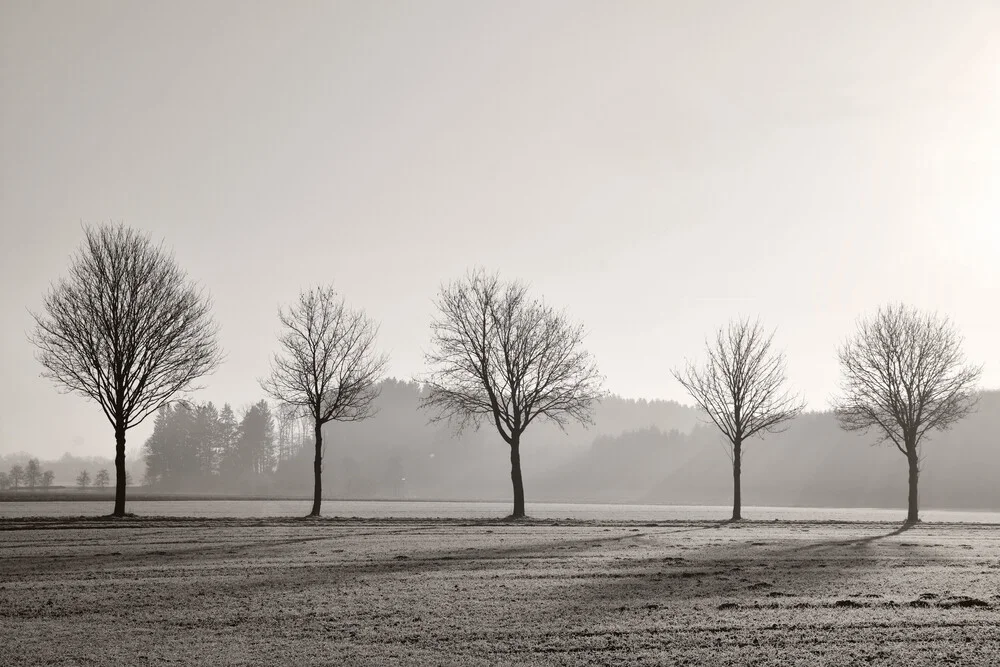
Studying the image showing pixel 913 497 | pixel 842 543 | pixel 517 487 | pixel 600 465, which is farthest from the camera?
pixel 600 465

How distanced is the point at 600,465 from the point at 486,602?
16957 centimetres

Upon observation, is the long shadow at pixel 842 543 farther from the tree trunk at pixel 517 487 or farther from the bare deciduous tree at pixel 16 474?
the bare deciduous tree at pixel 16 474

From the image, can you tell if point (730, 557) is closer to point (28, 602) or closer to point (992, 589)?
point (992, 589)

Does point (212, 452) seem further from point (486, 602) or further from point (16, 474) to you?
point (486, 602)

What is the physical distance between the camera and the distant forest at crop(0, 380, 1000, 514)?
4786 inches

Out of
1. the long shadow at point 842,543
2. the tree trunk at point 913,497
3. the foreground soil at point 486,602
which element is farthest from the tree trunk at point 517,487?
the tree trunk at point 913,497

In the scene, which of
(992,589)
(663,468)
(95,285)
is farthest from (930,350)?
(663,468)

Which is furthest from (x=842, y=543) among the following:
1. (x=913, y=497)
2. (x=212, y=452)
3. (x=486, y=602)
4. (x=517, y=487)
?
(x=212, y=452)

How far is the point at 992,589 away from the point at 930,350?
29.3 meters

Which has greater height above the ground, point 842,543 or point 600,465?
point 842,543

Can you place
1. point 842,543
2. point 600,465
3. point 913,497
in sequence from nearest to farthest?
1. point 842,543
2. point 913,497
3. point 600,465

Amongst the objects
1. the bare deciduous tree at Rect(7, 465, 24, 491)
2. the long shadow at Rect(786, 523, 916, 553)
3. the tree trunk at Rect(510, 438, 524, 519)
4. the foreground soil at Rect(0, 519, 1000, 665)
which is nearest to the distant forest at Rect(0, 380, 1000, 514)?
the bare deciduous tree at Rect(7, 465, 24, 491)

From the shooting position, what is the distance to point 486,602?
36.3 feet

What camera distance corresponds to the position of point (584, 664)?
25.1 feet
